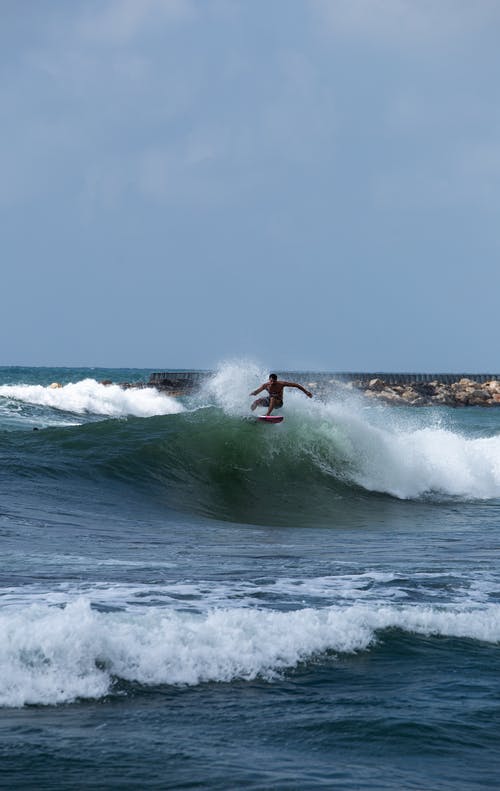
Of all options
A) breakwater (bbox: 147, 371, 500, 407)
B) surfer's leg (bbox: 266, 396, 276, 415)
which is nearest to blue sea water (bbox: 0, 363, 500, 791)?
surfer's leg (bbox: 266, 396, 276, 415)

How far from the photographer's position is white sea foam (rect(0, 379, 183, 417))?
147ft

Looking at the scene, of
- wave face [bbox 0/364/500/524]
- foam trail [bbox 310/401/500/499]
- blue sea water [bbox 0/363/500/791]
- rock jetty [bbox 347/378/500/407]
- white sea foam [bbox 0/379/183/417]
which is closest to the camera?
blue sea water [bbox 0/363/500/791]

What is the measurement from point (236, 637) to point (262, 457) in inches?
545

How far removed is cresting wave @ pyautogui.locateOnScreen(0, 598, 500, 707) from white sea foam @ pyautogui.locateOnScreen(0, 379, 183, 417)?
36691 mm

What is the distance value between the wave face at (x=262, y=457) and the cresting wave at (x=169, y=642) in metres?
8.66

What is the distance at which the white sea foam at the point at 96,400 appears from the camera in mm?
44781

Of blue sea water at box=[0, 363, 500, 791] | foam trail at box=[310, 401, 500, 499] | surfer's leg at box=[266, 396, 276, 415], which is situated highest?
surfer's leg at box=[266, 396, 276, 415]

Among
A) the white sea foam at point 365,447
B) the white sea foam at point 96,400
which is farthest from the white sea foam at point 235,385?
the white sea foam at point 96,400

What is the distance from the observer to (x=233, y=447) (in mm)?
21344

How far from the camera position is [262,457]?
21.0 metres

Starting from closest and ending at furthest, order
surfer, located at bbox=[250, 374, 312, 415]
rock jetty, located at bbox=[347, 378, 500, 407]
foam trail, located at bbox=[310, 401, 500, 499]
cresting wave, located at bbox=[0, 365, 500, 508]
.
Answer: cresting wave, located at bbox=[0, 365, 500, 508], surfer, located at bbox=[250, 374, 312, 415], foam trail, located at bbox=[310, 401, 500, 499], rock jetty, located at bbox=[347, 378, 500, 407]

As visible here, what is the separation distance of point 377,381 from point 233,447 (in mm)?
49901

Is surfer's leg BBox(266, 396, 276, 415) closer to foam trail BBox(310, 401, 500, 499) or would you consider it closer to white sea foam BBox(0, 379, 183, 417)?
foam trail BBox(310, 401, 500, 499)

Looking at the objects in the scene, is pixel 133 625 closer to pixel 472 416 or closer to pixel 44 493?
pixel 44 493
